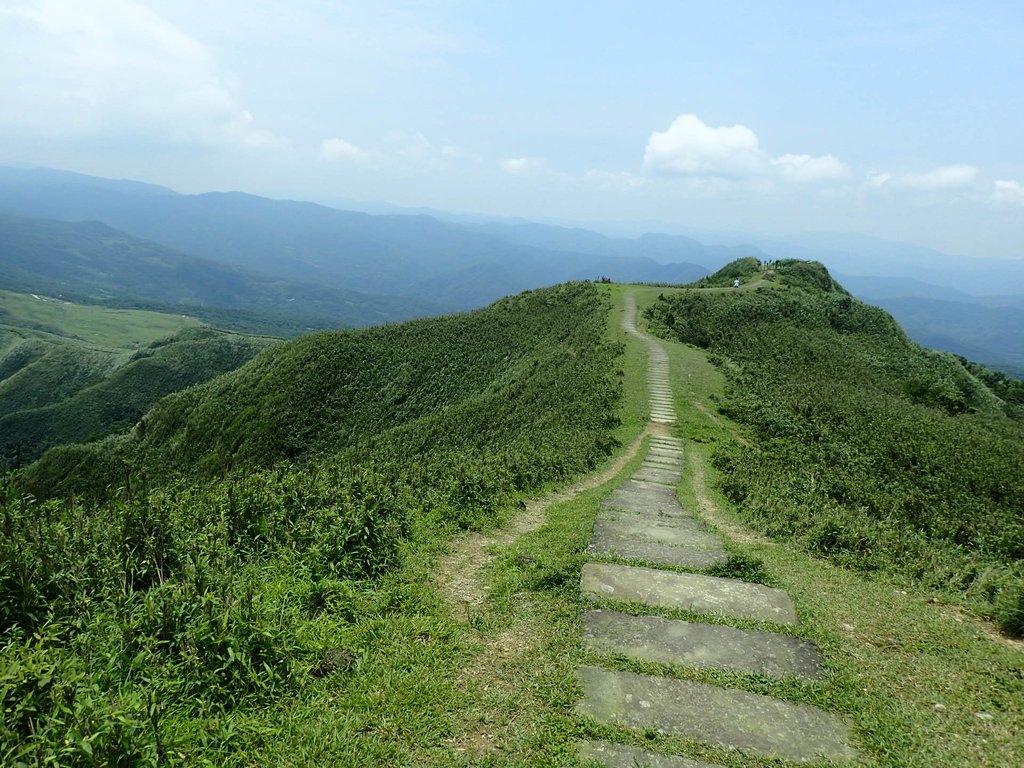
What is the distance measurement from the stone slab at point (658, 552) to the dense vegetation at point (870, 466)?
94.9 inches

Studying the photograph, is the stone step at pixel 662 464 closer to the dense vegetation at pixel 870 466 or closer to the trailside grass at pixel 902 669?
the dense vegetation at pixel 870 466

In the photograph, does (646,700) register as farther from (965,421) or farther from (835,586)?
(965,421)

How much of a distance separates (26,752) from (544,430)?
1727cm

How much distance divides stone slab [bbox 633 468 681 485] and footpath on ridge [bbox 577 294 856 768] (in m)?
4.80

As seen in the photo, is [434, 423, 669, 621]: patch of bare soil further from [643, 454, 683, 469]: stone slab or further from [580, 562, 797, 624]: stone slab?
[643, 454, 683, 469]: stone slab

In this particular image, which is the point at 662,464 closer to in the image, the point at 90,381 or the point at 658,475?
the point at 658,475

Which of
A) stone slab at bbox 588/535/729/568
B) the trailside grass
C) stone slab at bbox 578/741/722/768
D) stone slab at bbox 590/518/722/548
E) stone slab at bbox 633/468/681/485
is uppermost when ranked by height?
the trailside grass

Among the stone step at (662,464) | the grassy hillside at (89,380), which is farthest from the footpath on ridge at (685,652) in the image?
the grassy hillside at (89,380)

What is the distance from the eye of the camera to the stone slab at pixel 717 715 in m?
4.88

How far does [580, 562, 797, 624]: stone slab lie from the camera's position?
7188 millimetres

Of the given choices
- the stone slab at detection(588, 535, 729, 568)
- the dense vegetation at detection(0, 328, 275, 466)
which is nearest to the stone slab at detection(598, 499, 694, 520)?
the stone slab at detection(588, 535, 729, 568)

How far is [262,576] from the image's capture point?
708 centimetres

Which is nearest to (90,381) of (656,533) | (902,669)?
(656,533)

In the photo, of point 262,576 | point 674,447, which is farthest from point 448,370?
point 262,576
